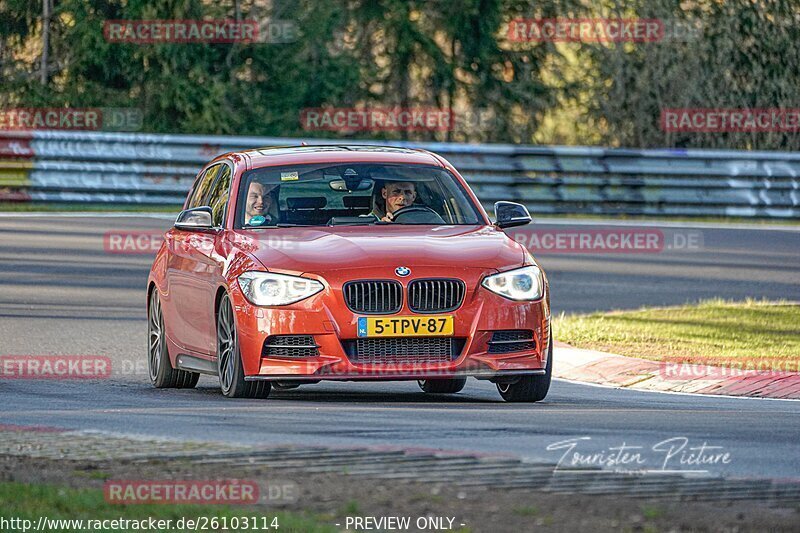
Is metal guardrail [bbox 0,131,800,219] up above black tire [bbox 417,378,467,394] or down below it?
below

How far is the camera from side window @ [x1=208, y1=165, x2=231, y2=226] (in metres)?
12.1

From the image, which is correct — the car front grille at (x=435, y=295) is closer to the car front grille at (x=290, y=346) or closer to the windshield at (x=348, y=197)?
the car front grille at (x=290, y=346)

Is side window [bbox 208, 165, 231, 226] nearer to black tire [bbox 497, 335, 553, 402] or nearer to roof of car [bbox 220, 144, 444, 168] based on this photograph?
roof of car [bbox 220, 144, 444, 168]

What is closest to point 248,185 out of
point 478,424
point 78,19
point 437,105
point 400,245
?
point 400,245

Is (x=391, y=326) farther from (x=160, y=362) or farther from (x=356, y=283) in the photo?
(x=160, y=362)

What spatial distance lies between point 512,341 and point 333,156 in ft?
7.22

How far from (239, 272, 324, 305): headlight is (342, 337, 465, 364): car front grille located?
39cm

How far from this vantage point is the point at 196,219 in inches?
461

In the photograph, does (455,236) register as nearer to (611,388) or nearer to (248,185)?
(248,185)

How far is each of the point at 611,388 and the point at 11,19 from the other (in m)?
22.8

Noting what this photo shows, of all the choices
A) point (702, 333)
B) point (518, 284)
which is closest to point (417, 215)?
point (518, 284)

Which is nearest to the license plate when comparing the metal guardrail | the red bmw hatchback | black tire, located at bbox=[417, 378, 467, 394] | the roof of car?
the red bmw hatchback

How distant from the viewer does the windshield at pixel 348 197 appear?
1177 cm

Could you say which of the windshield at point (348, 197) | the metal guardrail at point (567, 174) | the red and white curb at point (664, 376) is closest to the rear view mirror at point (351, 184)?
the windshield at point (348, 197)
